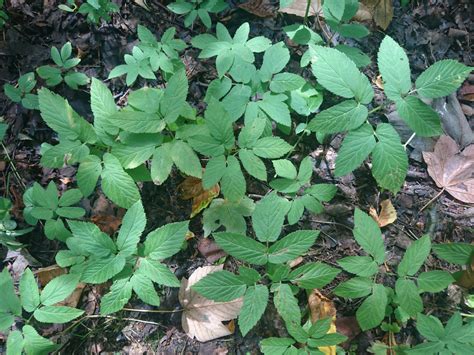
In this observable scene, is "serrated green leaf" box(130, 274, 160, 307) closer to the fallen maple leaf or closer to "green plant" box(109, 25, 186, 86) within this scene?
"green plant" box(109, 25, 186, 86)

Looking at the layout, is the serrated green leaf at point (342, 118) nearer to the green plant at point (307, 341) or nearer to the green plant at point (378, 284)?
the green plant at point (378, 284)

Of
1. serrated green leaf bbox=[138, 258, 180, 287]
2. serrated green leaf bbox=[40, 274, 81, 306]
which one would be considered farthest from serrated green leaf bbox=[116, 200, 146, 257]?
serrated green leaf bbox=[40, 274, 81, 306]

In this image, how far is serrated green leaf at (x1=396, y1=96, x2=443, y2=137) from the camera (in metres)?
1.74

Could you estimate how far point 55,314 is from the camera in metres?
1.76

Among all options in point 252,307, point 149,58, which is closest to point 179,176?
point 149,58

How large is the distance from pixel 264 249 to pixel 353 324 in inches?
25.5

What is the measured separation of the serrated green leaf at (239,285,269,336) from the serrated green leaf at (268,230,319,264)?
14 cm

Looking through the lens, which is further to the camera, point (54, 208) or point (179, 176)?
point (179, 176)

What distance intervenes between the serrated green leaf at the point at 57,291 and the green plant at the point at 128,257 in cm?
5

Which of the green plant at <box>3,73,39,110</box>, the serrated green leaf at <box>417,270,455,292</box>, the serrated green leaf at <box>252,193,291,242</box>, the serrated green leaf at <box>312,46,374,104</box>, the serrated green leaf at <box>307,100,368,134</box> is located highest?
the serrated green leaf at <box>312,46,374,104</box>

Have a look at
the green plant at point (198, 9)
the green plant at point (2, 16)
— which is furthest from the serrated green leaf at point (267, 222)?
the green plant at point (2, 16)

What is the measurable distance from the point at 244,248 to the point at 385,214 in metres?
0.90

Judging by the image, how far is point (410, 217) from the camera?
7.33 ft

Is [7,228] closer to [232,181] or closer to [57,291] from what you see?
[57,291]
